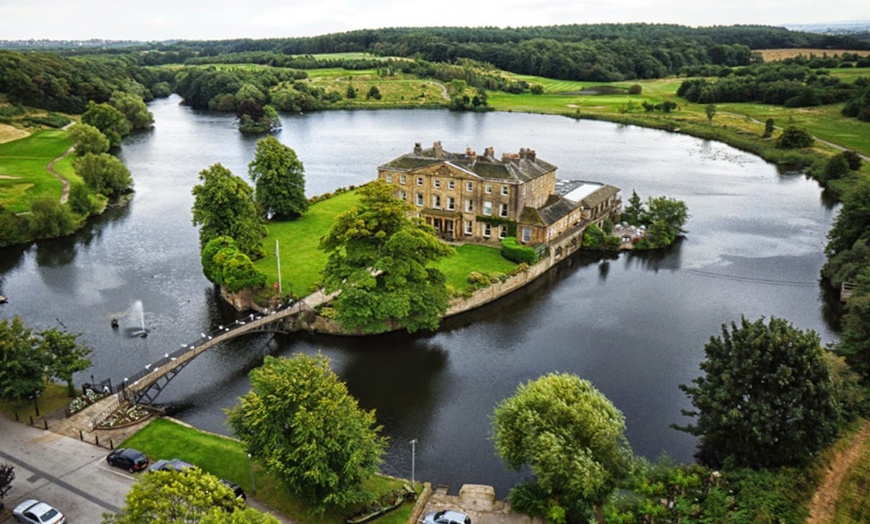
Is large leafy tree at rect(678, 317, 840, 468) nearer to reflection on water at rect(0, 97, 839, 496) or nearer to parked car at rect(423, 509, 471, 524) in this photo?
reflection on water at rect(0, 97, 839, 496)

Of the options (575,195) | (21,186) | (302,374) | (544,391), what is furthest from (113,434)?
(21,186)

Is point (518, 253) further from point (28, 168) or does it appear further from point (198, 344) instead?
point (28, 168)

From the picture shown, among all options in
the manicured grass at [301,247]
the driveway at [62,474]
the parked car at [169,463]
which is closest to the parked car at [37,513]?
the driveway at [62,474]

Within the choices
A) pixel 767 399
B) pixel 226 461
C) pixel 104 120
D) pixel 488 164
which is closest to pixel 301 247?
pixel 488 164

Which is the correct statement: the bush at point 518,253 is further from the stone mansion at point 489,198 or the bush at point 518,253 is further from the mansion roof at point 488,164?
the mansion roof at point 488,164

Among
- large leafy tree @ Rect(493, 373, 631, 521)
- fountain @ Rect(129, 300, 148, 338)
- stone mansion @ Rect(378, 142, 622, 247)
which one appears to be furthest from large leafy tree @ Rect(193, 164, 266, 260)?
large leafy tree @ Rect(493, 373, 631, 521)

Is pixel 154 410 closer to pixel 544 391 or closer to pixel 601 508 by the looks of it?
pixel 544 391

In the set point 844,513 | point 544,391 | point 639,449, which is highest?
point 844,513
